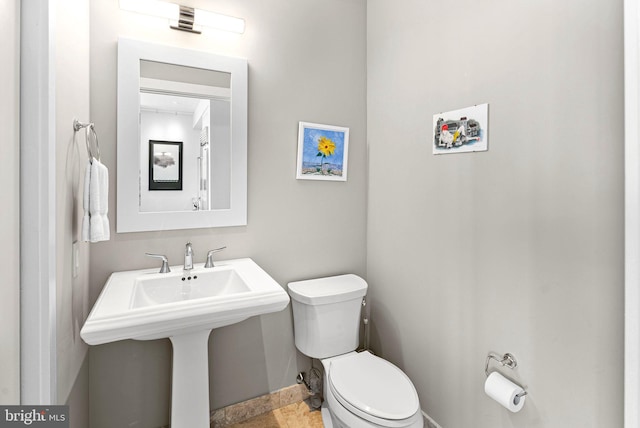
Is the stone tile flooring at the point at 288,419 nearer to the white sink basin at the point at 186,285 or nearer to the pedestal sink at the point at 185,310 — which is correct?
the pedestal sink at the point at 185,310

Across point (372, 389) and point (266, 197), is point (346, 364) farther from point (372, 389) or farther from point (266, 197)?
point (266, 197)

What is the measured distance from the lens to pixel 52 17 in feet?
3.10

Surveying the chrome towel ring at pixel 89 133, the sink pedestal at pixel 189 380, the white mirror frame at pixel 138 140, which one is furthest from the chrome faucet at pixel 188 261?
the chrome towel ring at pixel 89 133

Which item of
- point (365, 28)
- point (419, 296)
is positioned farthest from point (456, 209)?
point (365, 28)

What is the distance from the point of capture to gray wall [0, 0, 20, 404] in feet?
2.61

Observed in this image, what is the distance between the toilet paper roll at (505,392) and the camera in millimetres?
1224

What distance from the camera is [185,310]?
3.60 feet

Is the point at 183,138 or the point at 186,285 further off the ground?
the point at 183,138

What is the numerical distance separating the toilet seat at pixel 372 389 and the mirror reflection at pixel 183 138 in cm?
105

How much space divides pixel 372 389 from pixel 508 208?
990mm

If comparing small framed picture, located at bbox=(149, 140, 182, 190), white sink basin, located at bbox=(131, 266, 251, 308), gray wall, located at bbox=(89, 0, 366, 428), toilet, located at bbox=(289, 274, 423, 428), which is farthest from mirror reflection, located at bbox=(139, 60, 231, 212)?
toilet, located at bbox=(289, 274, 423, 428)

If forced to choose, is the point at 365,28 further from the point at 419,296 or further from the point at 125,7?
the point at 419,296

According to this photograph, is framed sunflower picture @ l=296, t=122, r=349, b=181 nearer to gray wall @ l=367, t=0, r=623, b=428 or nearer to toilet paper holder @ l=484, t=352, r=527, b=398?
gray wall @ l=367, t=0, r=623, b=428

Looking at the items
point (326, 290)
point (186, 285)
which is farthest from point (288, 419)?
point (186, 285)
